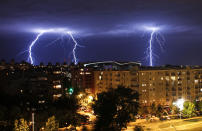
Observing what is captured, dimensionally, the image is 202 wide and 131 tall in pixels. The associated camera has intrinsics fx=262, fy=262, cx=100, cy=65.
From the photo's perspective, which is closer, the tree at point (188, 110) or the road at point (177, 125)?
the road at point (177, 125)

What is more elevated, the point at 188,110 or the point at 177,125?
the point at 188,110

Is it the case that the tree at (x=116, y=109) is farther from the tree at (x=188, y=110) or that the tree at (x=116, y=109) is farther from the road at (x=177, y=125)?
the tree at (x=188, y=110)

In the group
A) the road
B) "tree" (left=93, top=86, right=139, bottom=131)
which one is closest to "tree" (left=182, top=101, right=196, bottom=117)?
the road

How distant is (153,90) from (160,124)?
8.00m

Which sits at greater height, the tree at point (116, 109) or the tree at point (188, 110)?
the tree at point (116, 109)

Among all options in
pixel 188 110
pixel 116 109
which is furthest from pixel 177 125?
pixel 116 109

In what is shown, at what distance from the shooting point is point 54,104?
1894 centimetres

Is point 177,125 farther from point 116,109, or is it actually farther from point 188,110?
point 116,109

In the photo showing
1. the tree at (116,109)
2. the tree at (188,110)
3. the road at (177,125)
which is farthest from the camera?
the tree at (188,110)

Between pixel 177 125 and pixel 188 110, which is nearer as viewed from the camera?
pixel 177 125

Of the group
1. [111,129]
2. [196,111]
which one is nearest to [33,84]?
[196,111]

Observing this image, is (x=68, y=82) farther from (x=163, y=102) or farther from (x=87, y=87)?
(x=163, y=102)

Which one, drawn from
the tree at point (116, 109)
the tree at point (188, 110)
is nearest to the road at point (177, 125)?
the tree at point (188, 110)

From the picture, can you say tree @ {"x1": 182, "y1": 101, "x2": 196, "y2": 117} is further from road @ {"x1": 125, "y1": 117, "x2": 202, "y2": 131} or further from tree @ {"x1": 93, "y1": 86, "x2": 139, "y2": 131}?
tree @ {"x1": 93, "y1": 86, "x2": 139, "y2": 131}
